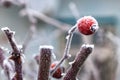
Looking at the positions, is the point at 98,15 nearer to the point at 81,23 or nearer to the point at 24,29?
the point at 24,29

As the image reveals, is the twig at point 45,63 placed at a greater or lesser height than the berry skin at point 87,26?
lesser

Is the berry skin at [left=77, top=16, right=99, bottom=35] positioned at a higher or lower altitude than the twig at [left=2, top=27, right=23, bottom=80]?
higher

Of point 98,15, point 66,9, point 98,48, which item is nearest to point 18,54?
point 98,48

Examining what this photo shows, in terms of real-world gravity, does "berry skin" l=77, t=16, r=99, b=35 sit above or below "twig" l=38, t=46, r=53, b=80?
above

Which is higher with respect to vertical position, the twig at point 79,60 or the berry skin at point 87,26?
the berry skin at point 87,26

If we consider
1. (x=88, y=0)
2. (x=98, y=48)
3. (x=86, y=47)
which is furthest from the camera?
(x=88, y=0)

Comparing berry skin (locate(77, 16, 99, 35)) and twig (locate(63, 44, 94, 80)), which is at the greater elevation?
berry skin (locate(77, 16, 99, 35))

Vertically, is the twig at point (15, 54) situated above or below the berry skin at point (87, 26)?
below

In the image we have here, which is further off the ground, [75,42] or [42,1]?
[42,1]
